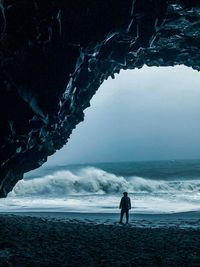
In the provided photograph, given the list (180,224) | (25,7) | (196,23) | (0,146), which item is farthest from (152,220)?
(25,7)

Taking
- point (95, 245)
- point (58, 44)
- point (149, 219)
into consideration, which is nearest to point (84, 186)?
point (149, 219)

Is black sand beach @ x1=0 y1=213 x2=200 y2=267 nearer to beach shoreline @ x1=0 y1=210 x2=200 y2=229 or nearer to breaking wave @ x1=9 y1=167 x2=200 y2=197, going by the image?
beach shoreline @ x1=0 y1=210 x2=200 y2=229

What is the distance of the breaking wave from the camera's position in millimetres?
37781

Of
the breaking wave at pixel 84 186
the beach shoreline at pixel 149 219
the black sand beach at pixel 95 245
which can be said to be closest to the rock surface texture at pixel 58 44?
the black sand beach at pixel 95 245

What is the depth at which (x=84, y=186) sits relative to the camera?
1580 inches

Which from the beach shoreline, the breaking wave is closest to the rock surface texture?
the beach shoreline

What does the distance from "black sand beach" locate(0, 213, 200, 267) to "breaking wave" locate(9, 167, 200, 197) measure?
23.5 meters

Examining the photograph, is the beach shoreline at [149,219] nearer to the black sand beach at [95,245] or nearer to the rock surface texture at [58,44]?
the black sand beach at [95,245]

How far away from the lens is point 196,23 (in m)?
14.4

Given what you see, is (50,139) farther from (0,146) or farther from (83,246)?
(83,246)

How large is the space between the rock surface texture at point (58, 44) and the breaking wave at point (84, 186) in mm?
22112

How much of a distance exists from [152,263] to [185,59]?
43.6 ft

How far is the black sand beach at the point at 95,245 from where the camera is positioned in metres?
8.26

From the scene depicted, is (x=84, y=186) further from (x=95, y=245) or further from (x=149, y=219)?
(x=95, y=245)
